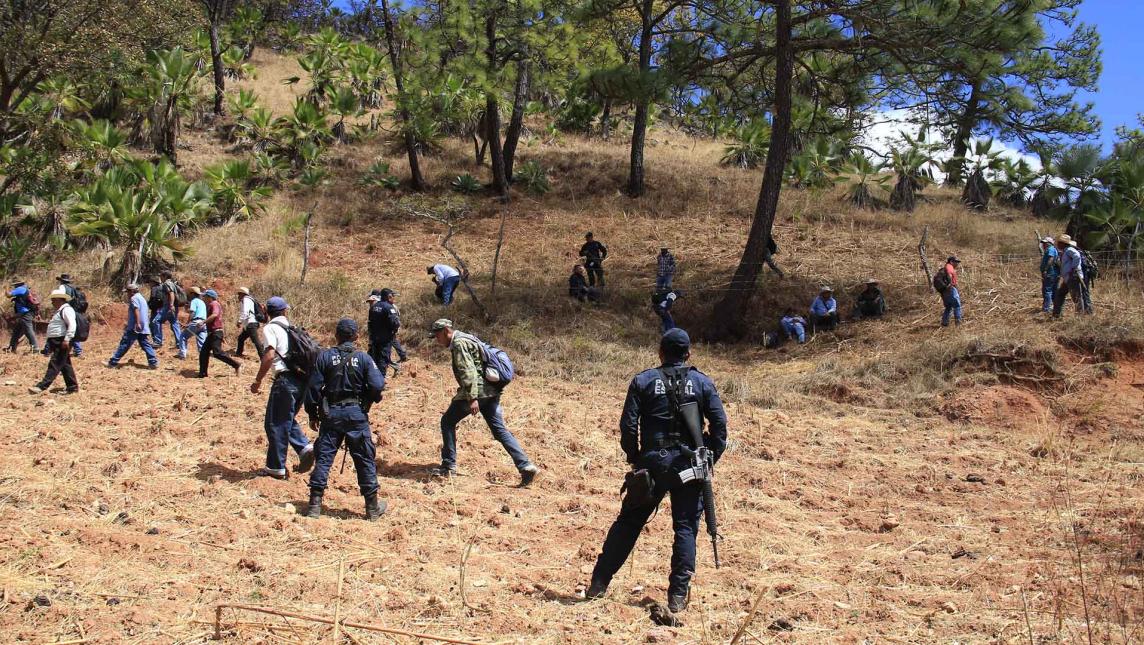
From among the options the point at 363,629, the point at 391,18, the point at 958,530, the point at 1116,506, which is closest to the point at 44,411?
the point at 363,629

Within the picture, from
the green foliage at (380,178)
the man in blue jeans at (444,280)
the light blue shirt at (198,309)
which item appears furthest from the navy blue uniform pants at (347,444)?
the green foliage at (380,178)

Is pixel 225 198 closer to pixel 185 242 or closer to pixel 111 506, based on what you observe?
pixel 185 242

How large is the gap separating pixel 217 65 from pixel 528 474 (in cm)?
2567

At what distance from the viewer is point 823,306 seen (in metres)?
15.4

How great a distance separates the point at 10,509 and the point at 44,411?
4010 mm

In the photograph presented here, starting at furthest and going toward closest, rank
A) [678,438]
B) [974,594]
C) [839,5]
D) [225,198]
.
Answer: [225,198], [839,5], [974,594], [678,438]

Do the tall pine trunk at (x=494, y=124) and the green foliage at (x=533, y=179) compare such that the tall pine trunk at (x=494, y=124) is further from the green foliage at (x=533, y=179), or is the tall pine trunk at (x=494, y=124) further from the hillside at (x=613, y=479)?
the hillside at (x=613, y=479)

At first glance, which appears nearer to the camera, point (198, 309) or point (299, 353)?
point (299, 353)

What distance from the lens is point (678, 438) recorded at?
5.40m

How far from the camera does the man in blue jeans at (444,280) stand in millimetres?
16484

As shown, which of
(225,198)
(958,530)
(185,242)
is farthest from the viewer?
(225,198)

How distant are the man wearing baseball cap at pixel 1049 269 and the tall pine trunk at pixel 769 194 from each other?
4.34 metres

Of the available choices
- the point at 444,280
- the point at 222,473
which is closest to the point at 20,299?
the point at 444,280

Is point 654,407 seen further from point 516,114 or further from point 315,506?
point 516,114
